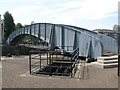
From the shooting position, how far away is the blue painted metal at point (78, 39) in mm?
12060

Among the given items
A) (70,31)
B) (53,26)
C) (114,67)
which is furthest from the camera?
(53,26)

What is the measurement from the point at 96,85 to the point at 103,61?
13.2 ft

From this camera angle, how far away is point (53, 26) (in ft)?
58.3

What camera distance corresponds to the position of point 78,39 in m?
14.0

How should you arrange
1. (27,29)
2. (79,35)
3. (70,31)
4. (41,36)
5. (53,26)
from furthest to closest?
1. (27,29)
2. (41,36)
3. (53,26)
4. (70,31)
5. (79,35)

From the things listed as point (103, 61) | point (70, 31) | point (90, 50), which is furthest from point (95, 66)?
point (70, 31)

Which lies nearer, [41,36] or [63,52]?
[63,52]

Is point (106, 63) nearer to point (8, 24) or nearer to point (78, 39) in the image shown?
point (78, 39)

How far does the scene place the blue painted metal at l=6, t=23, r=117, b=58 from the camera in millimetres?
12060

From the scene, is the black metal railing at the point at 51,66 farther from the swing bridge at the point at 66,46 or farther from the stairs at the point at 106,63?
the stairs at the point at 106,63

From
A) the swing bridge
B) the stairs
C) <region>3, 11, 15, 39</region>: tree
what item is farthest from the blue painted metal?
<region>3, 11, 15, 39</region>: tree

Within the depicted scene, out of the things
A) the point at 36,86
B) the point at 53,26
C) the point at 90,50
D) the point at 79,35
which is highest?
the point at 53,26

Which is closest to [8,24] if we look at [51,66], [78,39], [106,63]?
[78,39]

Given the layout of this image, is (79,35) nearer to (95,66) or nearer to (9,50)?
(95,66)
